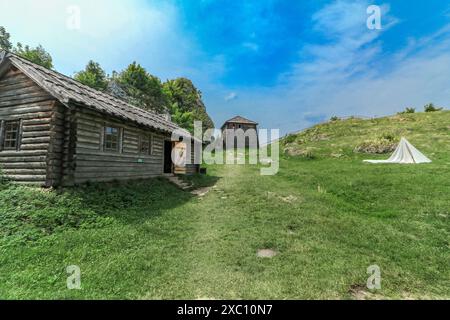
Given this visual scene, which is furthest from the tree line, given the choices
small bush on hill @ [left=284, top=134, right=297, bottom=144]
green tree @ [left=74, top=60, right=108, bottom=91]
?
small bush on hill @ [left=284, top=134, right=297, bottom=144]

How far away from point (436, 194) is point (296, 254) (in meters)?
9.33

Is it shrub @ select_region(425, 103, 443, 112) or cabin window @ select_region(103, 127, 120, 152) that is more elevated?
shrub @ select_region(425, 103, 443, 112)

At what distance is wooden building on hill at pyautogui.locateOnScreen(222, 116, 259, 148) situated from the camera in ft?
170

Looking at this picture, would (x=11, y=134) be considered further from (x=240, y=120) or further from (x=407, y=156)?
(x=240, y=120)

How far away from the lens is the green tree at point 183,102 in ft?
145

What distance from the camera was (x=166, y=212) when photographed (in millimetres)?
9742

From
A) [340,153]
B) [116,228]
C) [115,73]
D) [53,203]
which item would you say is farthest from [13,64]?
[115,73]

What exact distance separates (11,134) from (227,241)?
10.7 meters

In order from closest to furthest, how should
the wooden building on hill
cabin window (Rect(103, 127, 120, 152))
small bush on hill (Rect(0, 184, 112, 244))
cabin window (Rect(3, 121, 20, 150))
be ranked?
small bush on hill (Rect(0, 184, 112, 244))
cabin window (Rect(3, 121, 20, 150))
cabin window (Rect(103, 127, 120, 152))
the wooden building on hill

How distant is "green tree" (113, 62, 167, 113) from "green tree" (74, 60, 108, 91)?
2.61 m

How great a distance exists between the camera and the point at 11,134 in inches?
400

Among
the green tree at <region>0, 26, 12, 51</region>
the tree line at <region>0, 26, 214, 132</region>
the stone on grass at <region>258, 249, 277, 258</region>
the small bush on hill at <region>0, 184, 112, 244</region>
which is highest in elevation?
the green tree at <region>0, 26, 12, 51</region>

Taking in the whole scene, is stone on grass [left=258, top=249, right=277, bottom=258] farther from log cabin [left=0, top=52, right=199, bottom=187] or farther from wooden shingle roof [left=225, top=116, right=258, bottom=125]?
wooden shingle roof [left=225, top=116, right=258, bottom=125]
